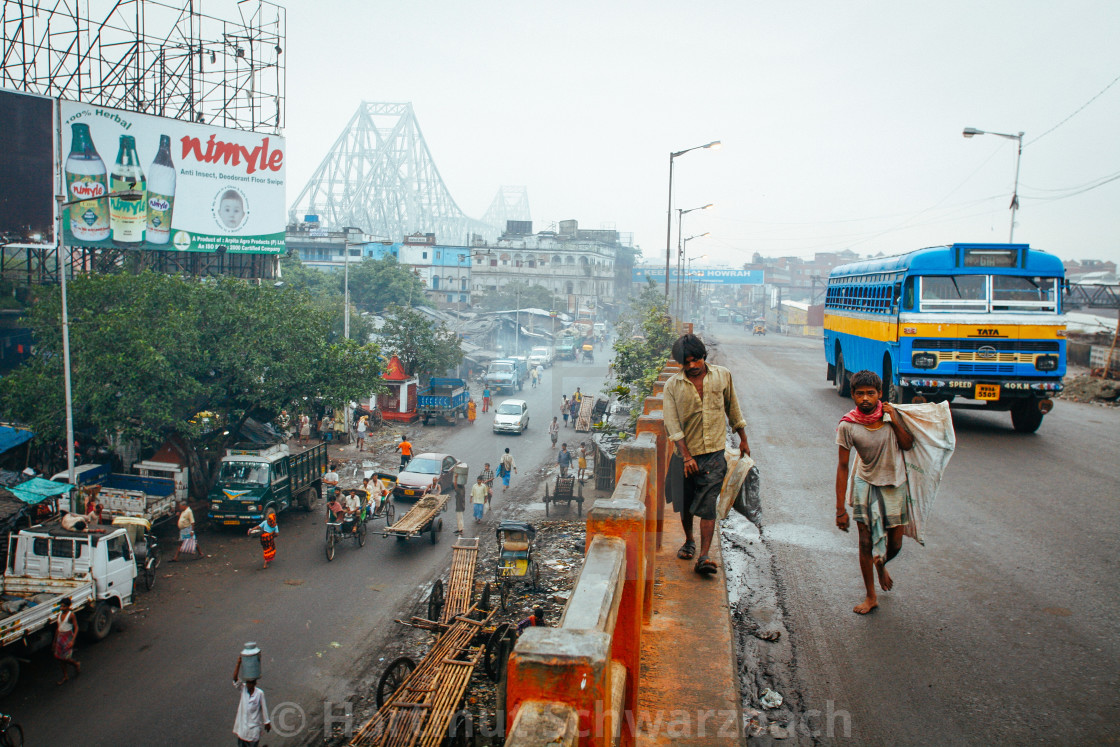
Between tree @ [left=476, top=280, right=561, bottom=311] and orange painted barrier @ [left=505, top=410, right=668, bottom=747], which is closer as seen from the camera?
orange painted barrier @ [left=505, top=410, right=668, bottom=747]

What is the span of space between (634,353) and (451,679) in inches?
474

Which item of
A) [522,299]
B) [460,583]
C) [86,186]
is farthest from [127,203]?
[522,299]

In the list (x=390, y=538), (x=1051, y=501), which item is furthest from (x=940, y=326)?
(x=390, y=538)

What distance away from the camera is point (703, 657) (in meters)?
4.55

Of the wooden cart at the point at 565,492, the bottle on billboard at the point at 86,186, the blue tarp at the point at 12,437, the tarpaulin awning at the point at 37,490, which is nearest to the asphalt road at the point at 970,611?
the wooden cart at the point at 565,492

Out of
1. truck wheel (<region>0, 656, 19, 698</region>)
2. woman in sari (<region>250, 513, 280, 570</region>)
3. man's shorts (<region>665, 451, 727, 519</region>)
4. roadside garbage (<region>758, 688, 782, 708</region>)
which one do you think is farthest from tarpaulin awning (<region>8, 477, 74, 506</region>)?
roadside garbage (<region>758, 688, 782, 708</region>)

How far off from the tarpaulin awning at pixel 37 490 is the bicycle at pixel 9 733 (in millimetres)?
7359

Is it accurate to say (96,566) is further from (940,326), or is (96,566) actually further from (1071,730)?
(940,326)

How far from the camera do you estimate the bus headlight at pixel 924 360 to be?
11711mm

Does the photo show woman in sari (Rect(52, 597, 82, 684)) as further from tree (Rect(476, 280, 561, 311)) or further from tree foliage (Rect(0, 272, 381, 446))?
tree (Rect(476, 280, 561, 311))

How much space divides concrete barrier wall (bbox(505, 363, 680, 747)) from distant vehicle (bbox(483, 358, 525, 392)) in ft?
126

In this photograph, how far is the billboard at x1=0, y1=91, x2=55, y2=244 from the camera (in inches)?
929

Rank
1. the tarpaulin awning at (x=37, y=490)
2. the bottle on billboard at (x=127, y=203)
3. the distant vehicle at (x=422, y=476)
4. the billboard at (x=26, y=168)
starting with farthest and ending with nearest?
the bottle on billboard at (x=127, y=203) → the billboard at (x=26, y=168) → the distant vehicle at (x=422, y=476) → the tarpaulin awning at (x=37, y=490)

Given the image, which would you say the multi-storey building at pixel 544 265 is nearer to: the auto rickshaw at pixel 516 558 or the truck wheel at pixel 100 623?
the auto rickshaw at pixel 516 558
